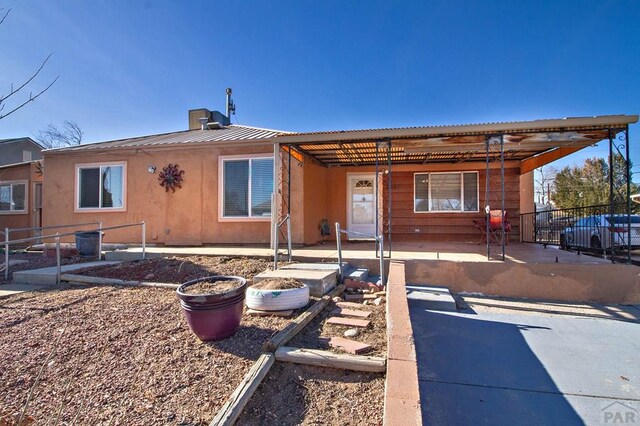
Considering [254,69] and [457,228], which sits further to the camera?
[254,69]

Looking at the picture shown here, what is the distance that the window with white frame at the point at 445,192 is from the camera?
9.38m

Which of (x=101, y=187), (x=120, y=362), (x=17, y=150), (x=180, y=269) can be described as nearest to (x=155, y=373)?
(x=120, y=362)

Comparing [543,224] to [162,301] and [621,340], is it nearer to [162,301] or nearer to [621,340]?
A: [621,340]

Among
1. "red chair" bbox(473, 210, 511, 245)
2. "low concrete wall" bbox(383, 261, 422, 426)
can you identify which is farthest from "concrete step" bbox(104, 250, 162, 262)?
"red chair" bbox(473, 210, 511, 245)

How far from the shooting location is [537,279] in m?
5.50

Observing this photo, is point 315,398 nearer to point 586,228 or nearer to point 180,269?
point 180,269

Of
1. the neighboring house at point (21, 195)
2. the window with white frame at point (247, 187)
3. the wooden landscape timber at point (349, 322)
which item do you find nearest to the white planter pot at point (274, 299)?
the wooden landscape timber at point (349, 322)

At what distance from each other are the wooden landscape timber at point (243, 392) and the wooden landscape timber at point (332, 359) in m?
0.13

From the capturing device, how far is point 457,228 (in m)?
9.38

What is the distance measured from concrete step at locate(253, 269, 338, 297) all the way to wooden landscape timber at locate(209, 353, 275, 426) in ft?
5.75

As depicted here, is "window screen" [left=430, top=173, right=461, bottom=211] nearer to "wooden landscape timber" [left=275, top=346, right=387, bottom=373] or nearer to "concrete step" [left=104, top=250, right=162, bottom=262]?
"concrete step" [left=104, top=250, right=162, bottom=262]

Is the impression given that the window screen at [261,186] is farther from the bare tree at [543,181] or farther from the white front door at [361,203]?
the bare tree at [543,181]

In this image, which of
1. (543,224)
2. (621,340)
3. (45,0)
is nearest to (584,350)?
(621,340)

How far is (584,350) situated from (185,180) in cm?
861
